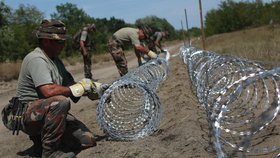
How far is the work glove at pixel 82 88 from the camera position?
218 inches

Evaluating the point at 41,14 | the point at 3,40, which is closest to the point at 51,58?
the point at 3,40

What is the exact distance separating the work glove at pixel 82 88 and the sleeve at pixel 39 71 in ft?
1.03

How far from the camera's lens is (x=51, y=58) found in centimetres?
593

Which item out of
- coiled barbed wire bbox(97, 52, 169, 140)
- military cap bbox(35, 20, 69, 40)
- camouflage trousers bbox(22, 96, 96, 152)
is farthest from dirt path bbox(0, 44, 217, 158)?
military cap bbox(35, 20, 69, 40)

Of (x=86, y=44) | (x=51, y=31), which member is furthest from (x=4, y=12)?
(x=51, y=31)

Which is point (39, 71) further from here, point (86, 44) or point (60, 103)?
point (86, 44)

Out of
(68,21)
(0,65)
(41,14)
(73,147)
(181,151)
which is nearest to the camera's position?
(181,151)

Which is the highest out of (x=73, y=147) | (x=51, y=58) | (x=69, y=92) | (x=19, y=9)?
(x=19, y=9)

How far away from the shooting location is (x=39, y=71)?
5438 mm

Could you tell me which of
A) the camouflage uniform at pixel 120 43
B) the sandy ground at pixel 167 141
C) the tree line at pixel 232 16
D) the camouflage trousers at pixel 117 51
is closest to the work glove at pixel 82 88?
the sandy ground at pixel 167 141

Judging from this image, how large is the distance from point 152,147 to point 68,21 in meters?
90.2

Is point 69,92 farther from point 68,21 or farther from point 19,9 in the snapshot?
point 68,21

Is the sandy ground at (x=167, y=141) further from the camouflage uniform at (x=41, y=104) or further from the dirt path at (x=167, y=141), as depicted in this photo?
the camouflage uniform at (x=41, y=104)

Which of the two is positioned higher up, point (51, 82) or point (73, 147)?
point (51, 82)
